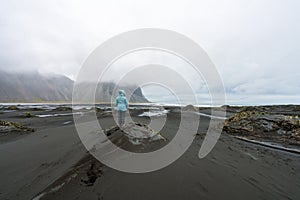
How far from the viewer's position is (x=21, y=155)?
19.6ft

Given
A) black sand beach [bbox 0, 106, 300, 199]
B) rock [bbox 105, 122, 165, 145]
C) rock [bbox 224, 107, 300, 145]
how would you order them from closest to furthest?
1. black sand beach [bbox 0, 106, 300, 199]
2. rock [bbox 105, 122, 165, 145]
3. rock [bbox 224, 107, 300, 145]

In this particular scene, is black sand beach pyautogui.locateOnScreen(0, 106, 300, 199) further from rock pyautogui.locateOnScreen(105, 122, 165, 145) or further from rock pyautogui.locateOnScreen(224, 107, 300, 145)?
rock pyautogui.locateOnScreen(224, 107, 300, 145)

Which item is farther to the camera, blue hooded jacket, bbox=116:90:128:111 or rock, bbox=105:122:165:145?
blue hooded jacket, bbox=116:90:128:111

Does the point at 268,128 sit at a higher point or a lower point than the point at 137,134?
higher

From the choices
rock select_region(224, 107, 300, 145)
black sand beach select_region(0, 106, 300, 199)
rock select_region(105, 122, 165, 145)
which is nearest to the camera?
black sand beach select_region(0, 106, 300, 199)

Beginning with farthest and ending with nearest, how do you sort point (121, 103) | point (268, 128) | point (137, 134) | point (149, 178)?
point (268, 128), point (121, 103), point (137, 134), point (149, 178)

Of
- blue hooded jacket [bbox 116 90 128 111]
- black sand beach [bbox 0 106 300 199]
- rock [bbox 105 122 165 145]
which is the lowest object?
black sand beach [bbox 0 106 300 199]

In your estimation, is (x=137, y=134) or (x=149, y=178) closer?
(x=149, y=178)

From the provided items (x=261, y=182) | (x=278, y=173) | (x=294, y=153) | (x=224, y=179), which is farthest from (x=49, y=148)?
(x=294, y=153)

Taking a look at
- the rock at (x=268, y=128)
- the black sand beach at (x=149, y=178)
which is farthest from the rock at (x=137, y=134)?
the rock at (x=268, y=128)

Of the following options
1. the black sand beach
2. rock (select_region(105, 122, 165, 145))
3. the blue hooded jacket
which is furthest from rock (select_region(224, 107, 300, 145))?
the blue hooded jacket

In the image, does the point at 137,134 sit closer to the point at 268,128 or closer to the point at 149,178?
the point at 149,178

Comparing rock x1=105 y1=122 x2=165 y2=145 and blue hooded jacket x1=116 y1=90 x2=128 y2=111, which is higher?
blue hooded jacket x1=116 y1=90 x2=128 y2=111

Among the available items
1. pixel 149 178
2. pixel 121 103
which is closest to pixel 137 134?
pixel 121 103
